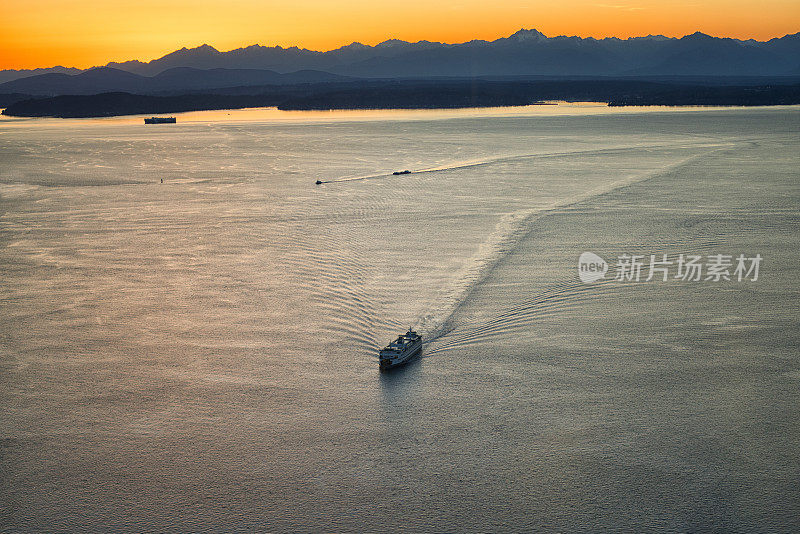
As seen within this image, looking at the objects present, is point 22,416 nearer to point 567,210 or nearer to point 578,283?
point 578,283

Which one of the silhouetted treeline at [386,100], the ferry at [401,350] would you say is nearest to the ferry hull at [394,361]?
the ferry at [401,350]

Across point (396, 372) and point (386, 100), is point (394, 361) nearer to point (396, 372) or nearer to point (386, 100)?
point (396, 372)

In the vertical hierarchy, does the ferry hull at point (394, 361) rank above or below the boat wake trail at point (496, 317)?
below

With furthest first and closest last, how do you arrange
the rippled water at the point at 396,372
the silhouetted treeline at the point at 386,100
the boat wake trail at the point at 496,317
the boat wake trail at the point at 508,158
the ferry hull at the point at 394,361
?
1. the silhouetted treeline at the point at 386,100
2. the boat wake trail at the point at 508,158
3. the boat wake trail at the point at 496,317
4. the ferry hull at the point at 394,361
5. the rippled water at the point at 396,372

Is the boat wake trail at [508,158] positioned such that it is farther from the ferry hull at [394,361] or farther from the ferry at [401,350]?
the ferry hull at [394,361]

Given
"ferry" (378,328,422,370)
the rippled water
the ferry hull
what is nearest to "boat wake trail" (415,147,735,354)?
the rippled water

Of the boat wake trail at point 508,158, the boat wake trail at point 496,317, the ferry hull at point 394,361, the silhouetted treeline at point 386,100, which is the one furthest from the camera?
the silhouetted treeline at point 386,100

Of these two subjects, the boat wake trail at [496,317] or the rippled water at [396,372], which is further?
the boat wake trail at [496,317]

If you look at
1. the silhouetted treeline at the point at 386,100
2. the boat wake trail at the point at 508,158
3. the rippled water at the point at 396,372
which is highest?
the silhouetted treeline at the point at 386,100
